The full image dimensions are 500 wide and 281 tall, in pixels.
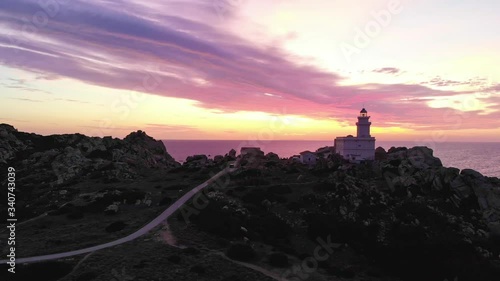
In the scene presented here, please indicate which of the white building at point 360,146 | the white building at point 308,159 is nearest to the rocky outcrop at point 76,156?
the white building at point 308,159

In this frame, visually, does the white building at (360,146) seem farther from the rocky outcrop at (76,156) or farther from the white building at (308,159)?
the rocky outcrop at (76,156)

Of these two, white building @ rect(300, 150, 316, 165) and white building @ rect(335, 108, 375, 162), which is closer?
white building @ rect(335, 108, 375, 162)

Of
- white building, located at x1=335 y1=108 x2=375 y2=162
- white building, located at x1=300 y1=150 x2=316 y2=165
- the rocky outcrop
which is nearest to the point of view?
the rocky outcrop

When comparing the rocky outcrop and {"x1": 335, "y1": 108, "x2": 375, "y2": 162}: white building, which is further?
{"x1": 335, "y1": 108, "x2": 375, "y2": 162}: white building

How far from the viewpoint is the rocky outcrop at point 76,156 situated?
7531 centimetres

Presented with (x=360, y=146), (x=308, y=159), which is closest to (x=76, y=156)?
(x=308, y=159)

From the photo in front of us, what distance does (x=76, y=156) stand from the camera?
86.4 meters

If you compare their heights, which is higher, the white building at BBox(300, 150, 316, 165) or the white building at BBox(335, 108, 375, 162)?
the white building at BBox(335, 108, 375, 162)

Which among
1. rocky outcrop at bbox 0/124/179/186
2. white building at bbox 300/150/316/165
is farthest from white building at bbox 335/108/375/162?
rocky outcrop at bbox 0/124/179/186

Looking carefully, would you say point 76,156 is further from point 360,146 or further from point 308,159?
point 360,146

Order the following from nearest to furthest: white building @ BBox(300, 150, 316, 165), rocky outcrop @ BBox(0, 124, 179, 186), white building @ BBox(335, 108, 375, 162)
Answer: rocky outcrop @ BBox(0, 124, 179, 186), white building @ BBox(335, 108, 375, 162), white building @ BBox(300, 150, 316, 165)

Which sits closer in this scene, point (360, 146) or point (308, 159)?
point (360, 146)

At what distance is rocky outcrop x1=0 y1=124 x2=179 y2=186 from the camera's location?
75.3m

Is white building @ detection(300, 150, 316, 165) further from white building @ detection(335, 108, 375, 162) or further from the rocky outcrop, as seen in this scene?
the rocky outcrop
